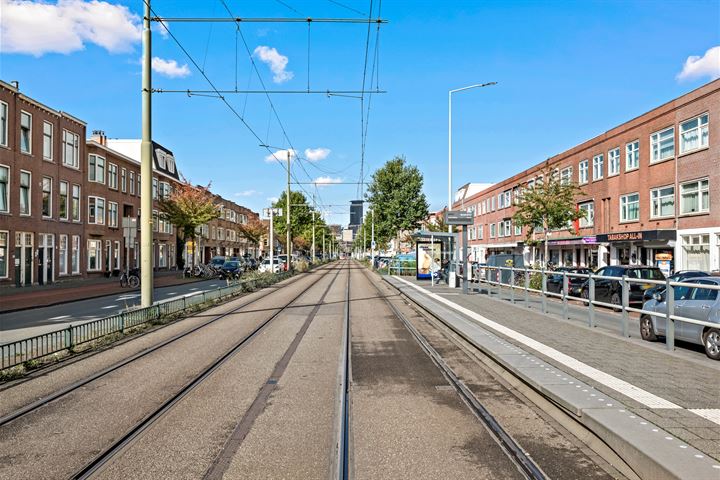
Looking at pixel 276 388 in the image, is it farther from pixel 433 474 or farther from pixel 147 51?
pixel 147 51

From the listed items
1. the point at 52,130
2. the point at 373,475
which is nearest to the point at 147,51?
the point at 373,475

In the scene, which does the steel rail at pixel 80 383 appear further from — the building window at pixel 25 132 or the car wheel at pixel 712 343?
the building window at pixel 25 132

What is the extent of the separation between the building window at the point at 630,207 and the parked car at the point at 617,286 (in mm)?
15393

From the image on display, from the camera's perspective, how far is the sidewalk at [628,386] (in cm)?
452

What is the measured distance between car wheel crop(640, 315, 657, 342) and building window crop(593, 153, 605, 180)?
1245 inches

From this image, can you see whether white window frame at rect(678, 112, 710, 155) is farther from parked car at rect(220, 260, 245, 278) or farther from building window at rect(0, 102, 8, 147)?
building window at rect(0, 102, 8, 147)

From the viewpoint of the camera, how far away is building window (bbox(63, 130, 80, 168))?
35.9m

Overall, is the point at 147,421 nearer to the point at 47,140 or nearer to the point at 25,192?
the point at 25,192

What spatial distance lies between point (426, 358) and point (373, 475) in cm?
551

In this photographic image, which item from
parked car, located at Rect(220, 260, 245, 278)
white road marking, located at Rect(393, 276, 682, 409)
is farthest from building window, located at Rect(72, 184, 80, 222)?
white road marking, located at Rect(393, 276, 682, 409)

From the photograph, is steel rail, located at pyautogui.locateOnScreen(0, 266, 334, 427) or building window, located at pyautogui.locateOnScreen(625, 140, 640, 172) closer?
steel rail, located at pyautogui.locateOnScreen(0, 266, 334, 427)

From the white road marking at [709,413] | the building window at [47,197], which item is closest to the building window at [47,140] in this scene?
the building window at [47,197]

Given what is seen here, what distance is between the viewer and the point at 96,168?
134 ft

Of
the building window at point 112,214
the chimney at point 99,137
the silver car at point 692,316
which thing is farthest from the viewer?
the chimney at point 99,137
